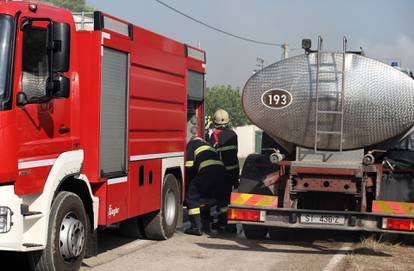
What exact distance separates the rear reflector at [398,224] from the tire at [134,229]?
361 cm

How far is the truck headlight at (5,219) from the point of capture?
6723mm

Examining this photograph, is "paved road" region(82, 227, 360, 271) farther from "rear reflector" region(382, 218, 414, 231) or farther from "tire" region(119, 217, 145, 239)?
"rear reflector" region(382, 218, 414, 231)

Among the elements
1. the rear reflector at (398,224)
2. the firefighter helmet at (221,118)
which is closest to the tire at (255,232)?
the firefighter helmet at (221,118)

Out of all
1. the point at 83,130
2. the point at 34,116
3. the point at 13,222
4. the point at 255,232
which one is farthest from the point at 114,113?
the point at 255,232

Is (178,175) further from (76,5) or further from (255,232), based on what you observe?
(76,5)

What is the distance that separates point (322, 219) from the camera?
988 centimetres

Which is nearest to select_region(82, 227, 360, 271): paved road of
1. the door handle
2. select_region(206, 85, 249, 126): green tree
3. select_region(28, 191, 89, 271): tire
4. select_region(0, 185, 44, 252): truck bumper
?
select_region(28, 191, 89, 271): tire

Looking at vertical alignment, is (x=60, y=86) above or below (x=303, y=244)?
above

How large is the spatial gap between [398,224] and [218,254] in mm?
2374

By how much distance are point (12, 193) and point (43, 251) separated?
87 cm

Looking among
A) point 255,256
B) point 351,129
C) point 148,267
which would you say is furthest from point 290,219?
point 148,267

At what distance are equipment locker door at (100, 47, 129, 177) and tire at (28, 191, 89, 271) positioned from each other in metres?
0.77

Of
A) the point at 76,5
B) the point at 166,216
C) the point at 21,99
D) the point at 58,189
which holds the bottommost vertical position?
the point at 166,216

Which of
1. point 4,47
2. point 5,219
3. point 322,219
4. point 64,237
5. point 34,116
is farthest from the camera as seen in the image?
point 322,219
